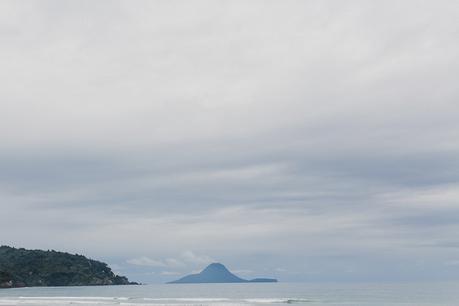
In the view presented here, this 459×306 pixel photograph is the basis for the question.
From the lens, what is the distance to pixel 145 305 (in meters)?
112

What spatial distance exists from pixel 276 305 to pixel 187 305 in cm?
1500

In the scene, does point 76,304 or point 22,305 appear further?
point 76,304

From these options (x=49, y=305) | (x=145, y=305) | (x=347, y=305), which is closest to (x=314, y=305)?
(x=347, y=305)

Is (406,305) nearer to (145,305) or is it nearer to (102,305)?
(145,305)

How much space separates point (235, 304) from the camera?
109 m

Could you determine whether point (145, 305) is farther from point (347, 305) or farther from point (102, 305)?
point (347, 305)

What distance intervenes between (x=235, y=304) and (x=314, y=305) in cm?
1349

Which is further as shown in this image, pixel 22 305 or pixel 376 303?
pixel 376 303

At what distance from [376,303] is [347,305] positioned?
24.5 ft

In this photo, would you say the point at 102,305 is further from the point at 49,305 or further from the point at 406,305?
the point at 406,305

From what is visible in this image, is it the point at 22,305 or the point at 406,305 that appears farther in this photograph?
the point at 406,305

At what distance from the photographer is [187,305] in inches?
4291

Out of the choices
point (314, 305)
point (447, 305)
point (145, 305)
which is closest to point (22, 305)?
point (145, 305)

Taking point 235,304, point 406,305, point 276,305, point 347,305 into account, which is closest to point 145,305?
point 235,304
